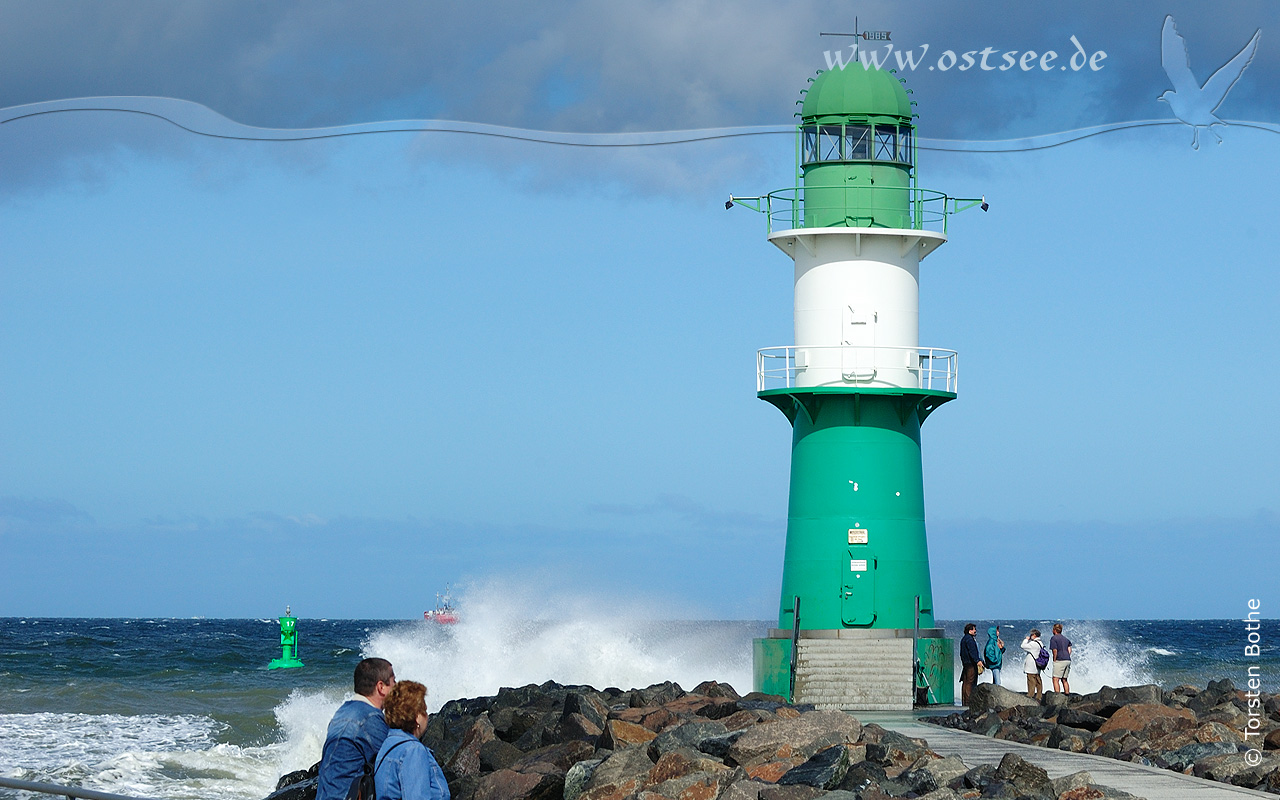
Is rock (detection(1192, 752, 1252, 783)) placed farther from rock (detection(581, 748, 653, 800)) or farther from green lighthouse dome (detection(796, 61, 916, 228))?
green lighthouse dome (detection(796, 61, 916, 228))

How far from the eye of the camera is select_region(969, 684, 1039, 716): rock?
15.9 metres

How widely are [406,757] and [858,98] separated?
47.8 feet

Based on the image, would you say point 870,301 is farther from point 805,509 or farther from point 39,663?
point 39,663

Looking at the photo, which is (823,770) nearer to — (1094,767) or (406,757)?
(1094,767)

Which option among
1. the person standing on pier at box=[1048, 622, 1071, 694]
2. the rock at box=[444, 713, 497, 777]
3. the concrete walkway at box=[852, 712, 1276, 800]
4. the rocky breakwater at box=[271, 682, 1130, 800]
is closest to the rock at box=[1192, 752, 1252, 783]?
the concrete walkway at box=[852, 712, 1276, 800]

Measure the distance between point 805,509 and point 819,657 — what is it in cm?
192

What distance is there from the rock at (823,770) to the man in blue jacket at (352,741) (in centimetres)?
429

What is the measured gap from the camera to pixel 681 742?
442 inches

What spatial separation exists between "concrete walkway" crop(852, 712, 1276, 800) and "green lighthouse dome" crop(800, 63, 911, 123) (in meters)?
8.02

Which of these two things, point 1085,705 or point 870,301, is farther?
point 870,301

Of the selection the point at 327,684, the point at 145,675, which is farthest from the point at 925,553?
the point at 145,675

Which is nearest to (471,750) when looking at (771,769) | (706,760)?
(706,760)

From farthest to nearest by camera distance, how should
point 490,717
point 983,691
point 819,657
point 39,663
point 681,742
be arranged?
point 39,663 → point 819,657 → point 983,691 → point 490,717 → point 681,742

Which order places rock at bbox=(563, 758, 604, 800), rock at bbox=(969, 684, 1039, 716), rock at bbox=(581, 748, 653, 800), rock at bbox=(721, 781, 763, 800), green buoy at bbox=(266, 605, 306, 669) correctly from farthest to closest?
green buoy at bbox=(266, 605, 306, 669) → rock at bbox=(969, 684, 1039, 716) → rock at bbox=(563, 758, 604, 800) → rock at bbox=(581, 748, 653, 800) → rock at bbox=(721, 781, 763, 800)
